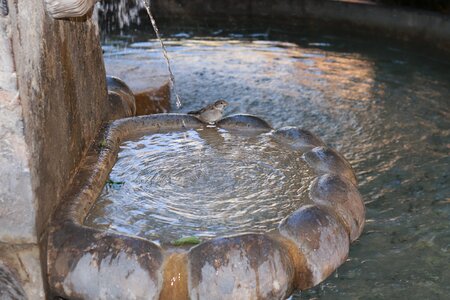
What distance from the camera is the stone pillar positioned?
2.72m

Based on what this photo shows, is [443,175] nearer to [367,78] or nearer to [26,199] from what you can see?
[367,78]

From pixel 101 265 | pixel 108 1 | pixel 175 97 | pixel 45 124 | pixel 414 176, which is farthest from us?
pixel 108 1

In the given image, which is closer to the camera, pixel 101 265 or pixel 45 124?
pixel 101 265

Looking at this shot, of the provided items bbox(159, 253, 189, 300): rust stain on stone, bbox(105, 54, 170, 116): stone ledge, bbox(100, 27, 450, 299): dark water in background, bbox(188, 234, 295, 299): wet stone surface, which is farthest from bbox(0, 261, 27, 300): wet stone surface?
bbox(105, 54, 170, 116): stone ledge

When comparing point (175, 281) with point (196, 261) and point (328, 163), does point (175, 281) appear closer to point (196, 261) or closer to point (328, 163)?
point (196, 261)

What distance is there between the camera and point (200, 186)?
373 centimetres

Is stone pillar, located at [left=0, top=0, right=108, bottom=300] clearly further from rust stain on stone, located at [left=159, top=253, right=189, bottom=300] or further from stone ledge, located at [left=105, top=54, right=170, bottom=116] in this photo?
stone ledge, located at [left=105, top=54, right=170, bottom=116]

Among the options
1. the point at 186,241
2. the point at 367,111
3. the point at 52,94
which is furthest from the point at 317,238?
the point at 367,111

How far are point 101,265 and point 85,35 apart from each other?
166 centimetres

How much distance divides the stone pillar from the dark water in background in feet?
4.39

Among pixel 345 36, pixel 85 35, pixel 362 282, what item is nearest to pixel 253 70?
pixel 345 36

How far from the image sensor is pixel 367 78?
24.7ft

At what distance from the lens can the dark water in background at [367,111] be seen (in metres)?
3.87

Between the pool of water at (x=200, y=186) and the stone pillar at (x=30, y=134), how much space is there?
355 mm
